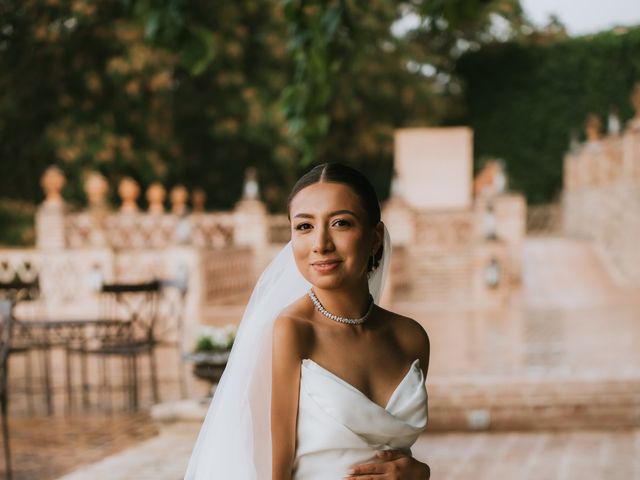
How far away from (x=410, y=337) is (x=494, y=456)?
188 inches

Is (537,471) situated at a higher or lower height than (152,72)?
lower

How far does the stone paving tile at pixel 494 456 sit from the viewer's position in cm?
496

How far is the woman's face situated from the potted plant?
3765 millimetres

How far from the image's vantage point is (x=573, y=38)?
27875 mm

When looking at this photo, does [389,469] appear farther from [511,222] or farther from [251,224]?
[251,224]

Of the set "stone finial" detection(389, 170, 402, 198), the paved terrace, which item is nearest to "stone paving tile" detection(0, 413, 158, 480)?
the paved terrace

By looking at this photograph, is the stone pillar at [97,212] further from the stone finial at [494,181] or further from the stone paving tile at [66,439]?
the stone paving tile at [66,439]

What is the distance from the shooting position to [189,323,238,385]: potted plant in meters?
5.55

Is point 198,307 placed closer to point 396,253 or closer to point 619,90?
point 396,253

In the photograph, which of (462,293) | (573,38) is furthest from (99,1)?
(573,38)

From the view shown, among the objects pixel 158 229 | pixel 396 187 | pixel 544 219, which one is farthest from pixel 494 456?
pixel 544 219

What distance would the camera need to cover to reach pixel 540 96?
93.1 ft

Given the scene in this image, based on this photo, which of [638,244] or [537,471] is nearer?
[537,471]

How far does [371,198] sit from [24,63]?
20.4 meters
